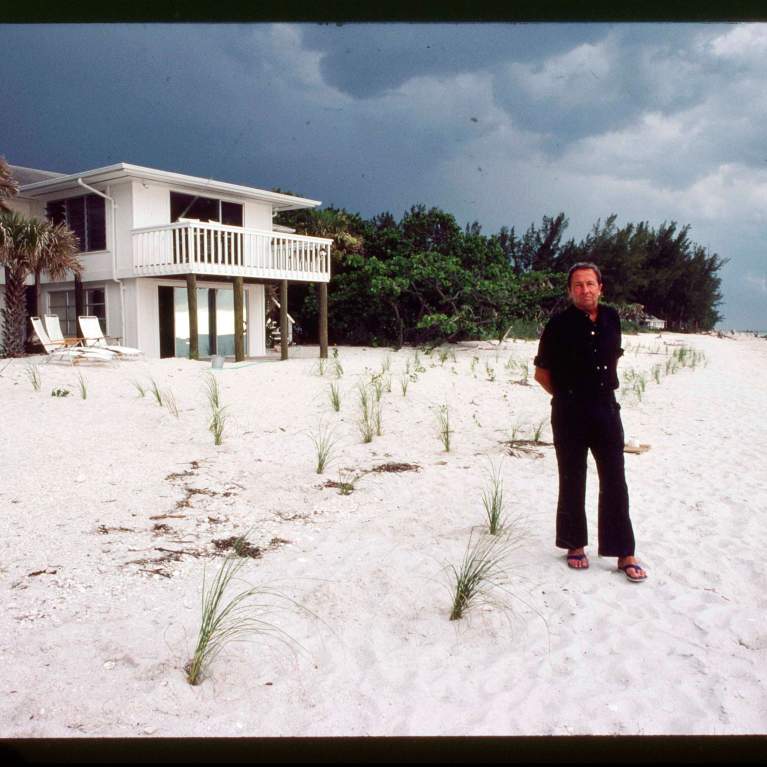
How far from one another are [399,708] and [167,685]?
0.88 meters

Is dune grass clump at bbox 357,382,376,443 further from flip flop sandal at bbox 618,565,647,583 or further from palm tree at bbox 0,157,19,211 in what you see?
palm tree at bbox 0,157,19,211

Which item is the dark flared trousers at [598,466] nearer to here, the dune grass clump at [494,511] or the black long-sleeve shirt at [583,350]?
the black long-sleeve shirt at [583,350]

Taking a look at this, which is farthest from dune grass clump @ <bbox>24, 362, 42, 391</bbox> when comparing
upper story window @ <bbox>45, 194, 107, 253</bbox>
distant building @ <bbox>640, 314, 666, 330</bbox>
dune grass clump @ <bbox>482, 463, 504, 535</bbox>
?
distant building @ <bbox>640, 314, 666, 330</bbox>

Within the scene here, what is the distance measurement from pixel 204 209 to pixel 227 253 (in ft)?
7.11

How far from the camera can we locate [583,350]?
3.21 m

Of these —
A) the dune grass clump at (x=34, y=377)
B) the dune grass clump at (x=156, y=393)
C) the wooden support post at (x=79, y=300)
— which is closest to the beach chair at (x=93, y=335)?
the wooden support post at (x=79, y=300)

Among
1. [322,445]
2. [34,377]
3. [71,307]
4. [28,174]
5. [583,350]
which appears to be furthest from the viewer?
[28,174]

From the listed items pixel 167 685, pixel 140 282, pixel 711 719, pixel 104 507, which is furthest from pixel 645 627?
pixel 140 282

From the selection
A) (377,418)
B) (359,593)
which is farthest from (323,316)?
(359,593)

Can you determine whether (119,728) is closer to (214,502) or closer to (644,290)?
(214,502)

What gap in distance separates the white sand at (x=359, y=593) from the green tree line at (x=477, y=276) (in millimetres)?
6736

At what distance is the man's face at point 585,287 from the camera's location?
3.06m

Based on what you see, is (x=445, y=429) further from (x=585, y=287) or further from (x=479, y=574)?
(x=585, y=287)

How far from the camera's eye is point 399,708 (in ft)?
7.78
